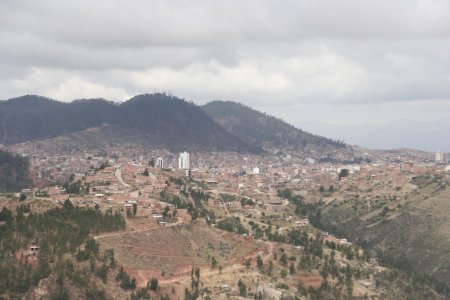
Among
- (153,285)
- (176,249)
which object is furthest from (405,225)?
(153,285)

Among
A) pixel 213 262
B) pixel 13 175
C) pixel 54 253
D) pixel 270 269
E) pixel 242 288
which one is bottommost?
pixel 242 288

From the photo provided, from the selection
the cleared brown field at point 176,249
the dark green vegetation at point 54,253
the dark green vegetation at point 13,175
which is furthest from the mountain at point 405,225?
the dark green vegetation at point 13,175

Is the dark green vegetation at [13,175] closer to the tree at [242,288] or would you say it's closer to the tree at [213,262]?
the tree at [213,262]

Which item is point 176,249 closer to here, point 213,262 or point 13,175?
point 213,262

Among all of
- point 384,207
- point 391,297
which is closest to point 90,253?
point 391,297

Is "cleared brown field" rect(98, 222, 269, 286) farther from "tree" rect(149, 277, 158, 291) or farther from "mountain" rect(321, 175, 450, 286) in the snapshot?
"mountain" rect(321, 175, 450, 286)

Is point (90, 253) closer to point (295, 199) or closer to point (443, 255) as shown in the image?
point (443, 255)
